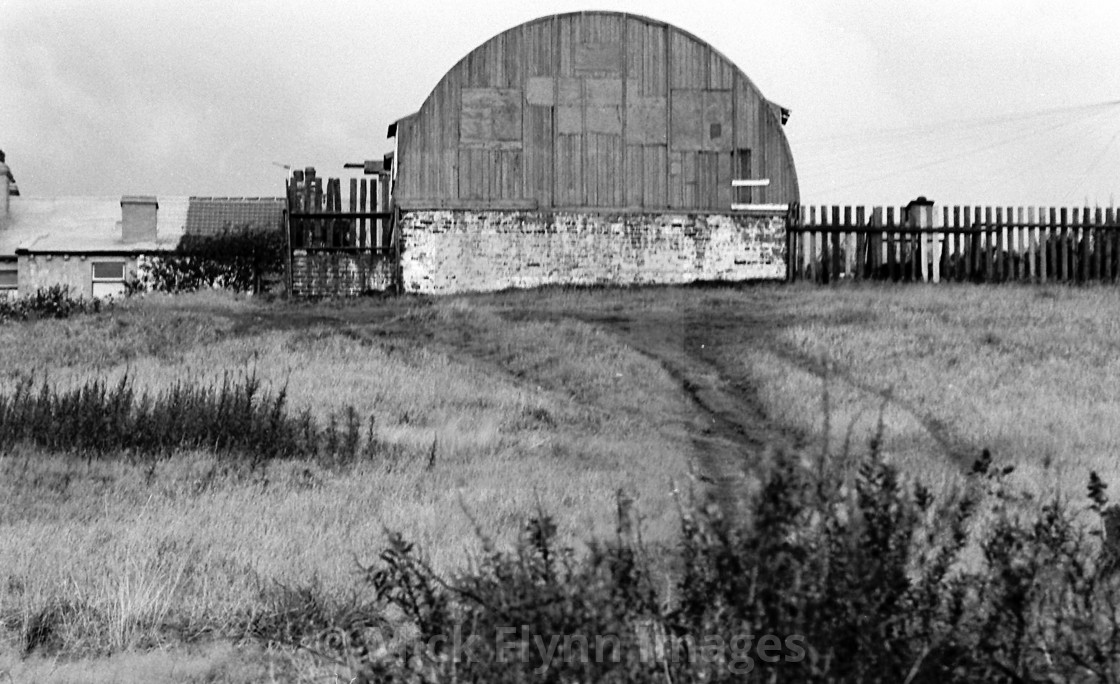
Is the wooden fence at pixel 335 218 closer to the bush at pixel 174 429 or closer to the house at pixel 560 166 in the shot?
the house at pixel 560 166

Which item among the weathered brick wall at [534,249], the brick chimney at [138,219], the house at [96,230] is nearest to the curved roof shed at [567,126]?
the weathered brick wall at [534,249]

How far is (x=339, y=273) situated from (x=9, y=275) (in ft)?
45.4

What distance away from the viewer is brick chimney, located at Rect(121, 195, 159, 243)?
3641cm

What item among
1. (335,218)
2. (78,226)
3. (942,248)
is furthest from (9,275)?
(942,248)

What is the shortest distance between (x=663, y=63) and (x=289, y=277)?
9175 mm

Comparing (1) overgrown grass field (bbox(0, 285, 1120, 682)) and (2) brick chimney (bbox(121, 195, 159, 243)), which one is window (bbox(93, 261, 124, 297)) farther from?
(1) overgrown grass field (bbox(0, 285, 1120, 682))

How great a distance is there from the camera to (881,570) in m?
3.50

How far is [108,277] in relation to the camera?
115 ft

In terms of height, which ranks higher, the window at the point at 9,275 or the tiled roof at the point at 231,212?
the tiled roof at the point at 231,212

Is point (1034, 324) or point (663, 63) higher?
point (663, 63)

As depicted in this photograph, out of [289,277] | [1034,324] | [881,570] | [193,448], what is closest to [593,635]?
[881,570]

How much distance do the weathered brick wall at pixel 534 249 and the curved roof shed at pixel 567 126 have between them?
344 millimetres

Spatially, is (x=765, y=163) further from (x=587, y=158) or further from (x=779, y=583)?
(x=779, y=583)

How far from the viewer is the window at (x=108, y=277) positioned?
35.0 metres
